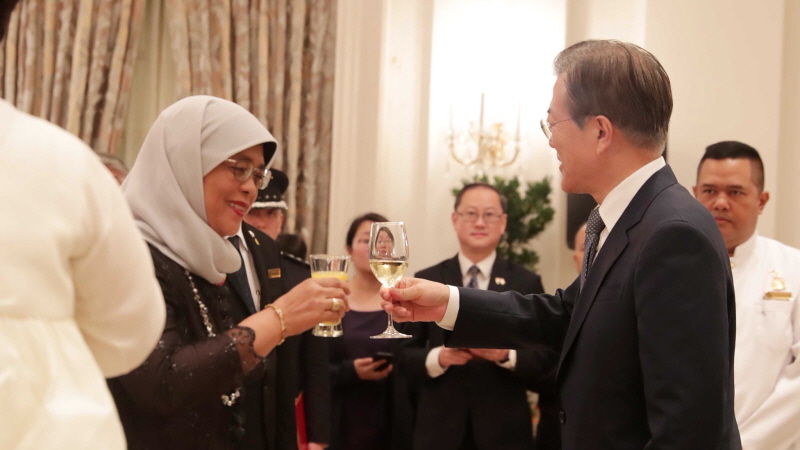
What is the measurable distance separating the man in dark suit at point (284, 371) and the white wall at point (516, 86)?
216 cm

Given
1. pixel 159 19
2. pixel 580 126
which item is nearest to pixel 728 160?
pixel 580 126

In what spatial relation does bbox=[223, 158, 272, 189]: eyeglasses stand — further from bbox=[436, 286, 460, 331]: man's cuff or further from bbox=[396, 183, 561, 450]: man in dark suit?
bbox=[396, 183, 561, 450]: man in dark suit

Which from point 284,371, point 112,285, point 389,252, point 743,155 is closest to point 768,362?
point 743,155

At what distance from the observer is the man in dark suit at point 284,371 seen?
7.22 ft

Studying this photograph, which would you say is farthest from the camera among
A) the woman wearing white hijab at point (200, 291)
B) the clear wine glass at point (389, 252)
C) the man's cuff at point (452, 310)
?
the man's cuff at point (452, 310)

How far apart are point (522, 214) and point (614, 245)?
3162 mm

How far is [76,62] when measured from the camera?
493 centimetres

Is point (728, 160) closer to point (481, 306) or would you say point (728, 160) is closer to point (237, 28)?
point (481, 306)

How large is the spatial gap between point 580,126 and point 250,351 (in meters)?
1.00

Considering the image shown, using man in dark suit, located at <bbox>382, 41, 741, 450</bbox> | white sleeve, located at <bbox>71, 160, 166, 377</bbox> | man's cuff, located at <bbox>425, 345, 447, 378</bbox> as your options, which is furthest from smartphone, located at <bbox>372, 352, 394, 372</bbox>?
white sleeve, located at <bbox>71, 160, 166, 377</bbox>

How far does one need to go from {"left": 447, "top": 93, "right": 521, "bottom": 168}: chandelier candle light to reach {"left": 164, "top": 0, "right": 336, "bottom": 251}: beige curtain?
0.98 metres

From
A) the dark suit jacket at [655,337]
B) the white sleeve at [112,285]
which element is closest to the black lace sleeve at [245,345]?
the white sleeve at [112,285]

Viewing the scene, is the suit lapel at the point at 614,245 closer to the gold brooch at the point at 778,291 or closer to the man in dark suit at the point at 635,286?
the man in dark suit at the point at 635,286

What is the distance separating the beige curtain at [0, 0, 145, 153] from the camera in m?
4.97
